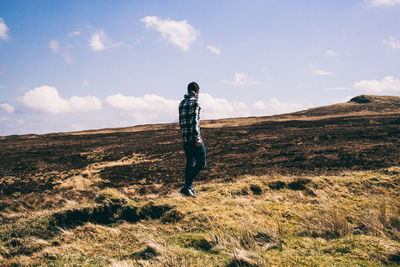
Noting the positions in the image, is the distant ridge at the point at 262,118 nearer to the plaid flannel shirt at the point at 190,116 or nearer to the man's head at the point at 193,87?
the man's head at the point at 193,87

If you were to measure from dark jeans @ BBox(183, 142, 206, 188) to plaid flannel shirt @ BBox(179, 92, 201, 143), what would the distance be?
18 cm

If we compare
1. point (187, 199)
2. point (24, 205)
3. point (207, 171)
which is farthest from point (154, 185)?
point (187, 199)

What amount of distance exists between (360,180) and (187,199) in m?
4.10

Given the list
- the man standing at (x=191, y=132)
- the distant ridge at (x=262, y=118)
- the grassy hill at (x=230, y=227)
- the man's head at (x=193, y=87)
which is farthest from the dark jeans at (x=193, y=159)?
the distant ridge at (x=262, y=118)

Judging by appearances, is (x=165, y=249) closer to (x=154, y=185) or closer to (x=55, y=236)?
(x=55, y=236)

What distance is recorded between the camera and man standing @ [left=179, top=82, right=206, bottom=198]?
476cm

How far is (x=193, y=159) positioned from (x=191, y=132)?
0.61m

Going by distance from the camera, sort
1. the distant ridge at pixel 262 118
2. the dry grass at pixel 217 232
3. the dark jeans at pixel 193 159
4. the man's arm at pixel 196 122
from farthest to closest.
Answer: the distant ridge at pixel 262 118 → the dark jeans at pixel 193 159 → the man's arm at pixel 196 122 → the dry grass at pixel 217 232

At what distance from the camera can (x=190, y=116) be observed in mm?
4766

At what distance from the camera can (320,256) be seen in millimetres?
2607

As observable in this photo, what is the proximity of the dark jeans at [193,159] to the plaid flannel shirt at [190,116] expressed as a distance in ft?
0.58

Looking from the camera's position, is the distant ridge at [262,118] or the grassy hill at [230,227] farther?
the distant ridge at [262,118]

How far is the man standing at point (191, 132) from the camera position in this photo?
4758 millimetres

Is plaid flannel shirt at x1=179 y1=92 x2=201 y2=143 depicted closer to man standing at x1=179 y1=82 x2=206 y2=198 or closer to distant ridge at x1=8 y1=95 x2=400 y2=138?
man standing at x1=179 y1=82 x2=206 y2=198
